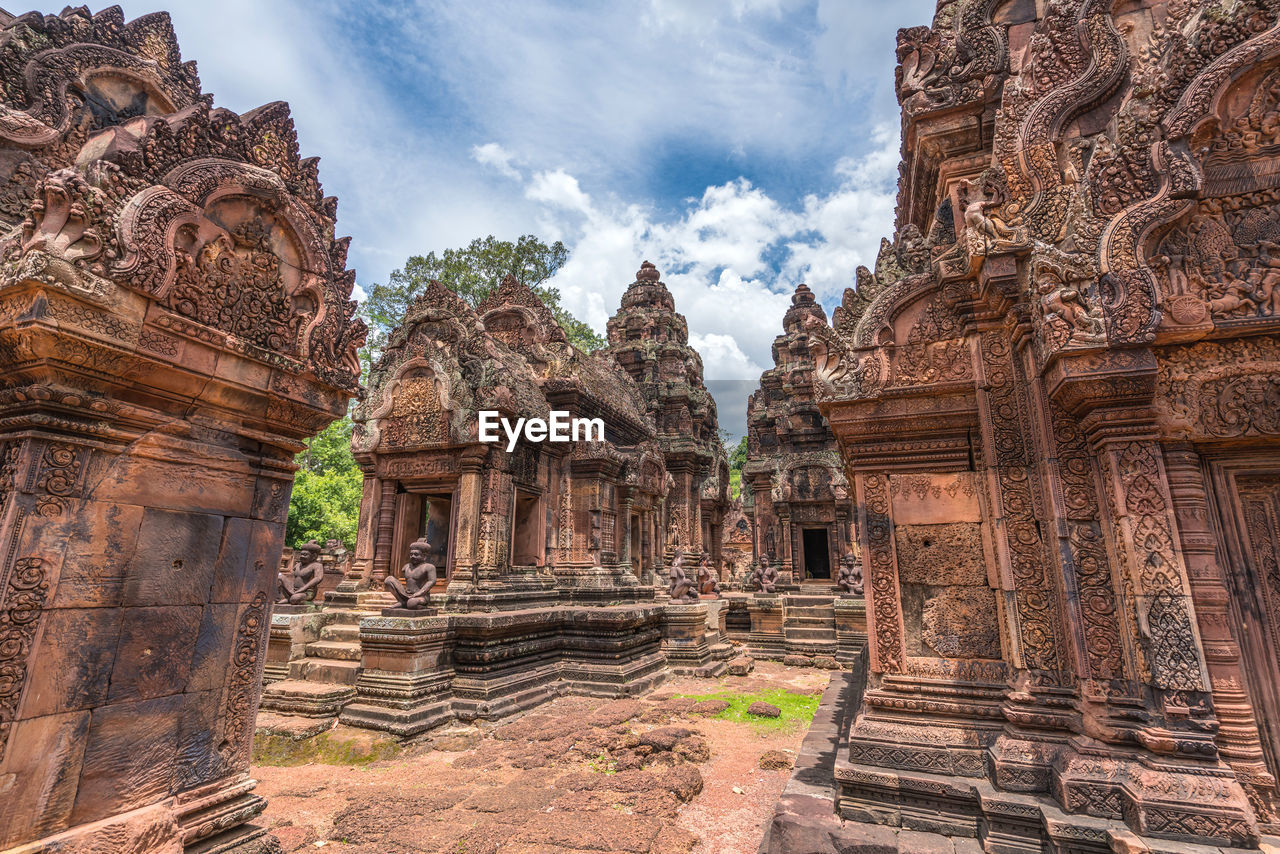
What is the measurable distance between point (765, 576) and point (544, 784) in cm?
1186

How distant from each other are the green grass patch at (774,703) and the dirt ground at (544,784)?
6 centimetres

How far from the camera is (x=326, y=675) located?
29.5 ft

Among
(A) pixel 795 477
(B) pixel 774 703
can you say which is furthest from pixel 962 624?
(A) pixel 795 477

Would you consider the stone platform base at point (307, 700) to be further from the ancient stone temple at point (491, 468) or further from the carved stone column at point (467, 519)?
the carved stone column at point (467, 519)

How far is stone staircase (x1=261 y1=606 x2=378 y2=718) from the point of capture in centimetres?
819

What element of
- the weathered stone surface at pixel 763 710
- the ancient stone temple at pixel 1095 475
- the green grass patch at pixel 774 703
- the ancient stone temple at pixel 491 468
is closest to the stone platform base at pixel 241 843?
the ancient stone temple at pixel 1095 475

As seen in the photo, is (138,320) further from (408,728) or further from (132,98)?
(408,728)

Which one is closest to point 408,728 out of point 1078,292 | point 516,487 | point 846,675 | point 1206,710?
point 516,487

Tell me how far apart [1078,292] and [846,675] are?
6259mm

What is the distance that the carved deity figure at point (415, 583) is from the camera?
868 cm

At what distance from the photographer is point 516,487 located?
453 inches

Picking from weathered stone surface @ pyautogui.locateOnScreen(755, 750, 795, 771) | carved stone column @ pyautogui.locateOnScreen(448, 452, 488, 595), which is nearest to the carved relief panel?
weathered stone surface @ pyautogui.locateOnScreen(755, 750, 795, 771)

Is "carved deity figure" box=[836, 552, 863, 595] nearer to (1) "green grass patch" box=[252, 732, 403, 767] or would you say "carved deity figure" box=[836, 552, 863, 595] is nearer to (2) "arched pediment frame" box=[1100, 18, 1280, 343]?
(1) "green grass patch" box=[252, 732, 403, 767]

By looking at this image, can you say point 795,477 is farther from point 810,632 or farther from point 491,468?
point 491,468
